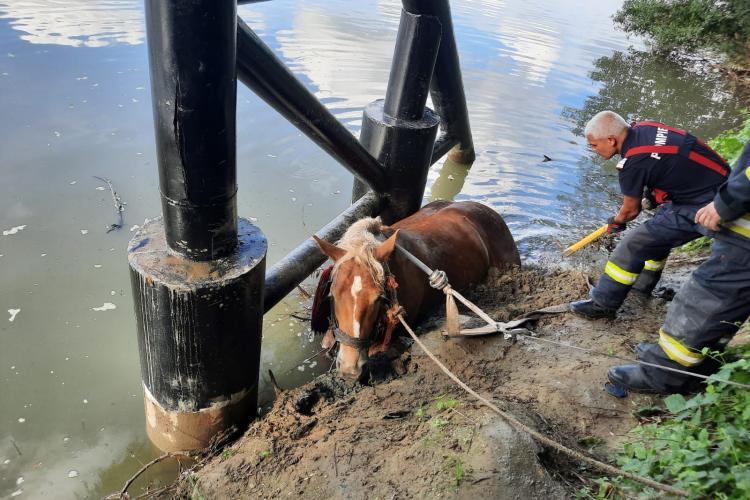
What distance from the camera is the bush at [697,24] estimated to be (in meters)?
15.0

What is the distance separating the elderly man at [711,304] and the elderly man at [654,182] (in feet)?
1.77

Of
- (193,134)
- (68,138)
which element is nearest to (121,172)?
(68,138)

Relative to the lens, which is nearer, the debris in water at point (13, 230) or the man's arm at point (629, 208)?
the man's arm at point (629, 208)

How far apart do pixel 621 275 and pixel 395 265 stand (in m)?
1.86

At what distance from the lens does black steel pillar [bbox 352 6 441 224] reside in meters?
4.80

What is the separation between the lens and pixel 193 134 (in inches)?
101

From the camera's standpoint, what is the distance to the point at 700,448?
230 cm

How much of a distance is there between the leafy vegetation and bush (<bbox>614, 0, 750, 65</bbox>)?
16.1 meters

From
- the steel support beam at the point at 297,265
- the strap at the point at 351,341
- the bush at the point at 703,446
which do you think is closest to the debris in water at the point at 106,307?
the steel support beam at the point at 297,265

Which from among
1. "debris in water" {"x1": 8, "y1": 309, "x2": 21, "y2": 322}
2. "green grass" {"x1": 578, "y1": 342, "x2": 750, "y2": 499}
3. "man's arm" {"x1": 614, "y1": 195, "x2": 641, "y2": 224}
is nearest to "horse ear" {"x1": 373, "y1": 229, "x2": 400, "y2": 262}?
"green grass" {"x1": 578, "y1": 342, "x2": 750, "y2": 499}

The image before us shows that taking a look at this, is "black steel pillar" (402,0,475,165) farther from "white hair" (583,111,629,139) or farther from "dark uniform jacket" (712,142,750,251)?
"dark uniform jacket" (712,142,750,251)

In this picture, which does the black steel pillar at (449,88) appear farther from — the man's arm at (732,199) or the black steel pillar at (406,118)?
the man's arm at (732,199)

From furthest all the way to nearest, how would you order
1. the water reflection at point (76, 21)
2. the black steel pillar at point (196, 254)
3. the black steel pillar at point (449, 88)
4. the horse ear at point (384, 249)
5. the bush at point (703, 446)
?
the water reflection at point (76, 21) → the black steel pillar at point (449, 88) → the horse ear at point (384, 249) → the black steel pillar at point (196, 254) → the bush at point (703, 446)

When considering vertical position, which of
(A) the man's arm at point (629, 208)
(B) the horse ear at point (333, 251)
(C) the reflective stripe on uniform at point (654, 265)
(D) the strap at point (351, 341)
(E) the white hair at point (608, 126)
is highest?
(E) the white hair at point (608, 126)
